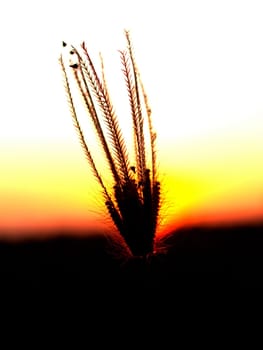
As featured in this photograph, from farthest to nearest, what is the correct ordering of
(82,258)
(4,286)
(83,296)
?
(82,258), (4,286), (83,296)

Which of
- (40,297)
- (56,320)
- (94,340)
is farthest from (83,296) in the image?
(94,340)

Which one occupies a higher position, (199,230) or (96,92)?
(199,230)

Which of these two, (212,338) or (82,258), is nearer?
(212,338)

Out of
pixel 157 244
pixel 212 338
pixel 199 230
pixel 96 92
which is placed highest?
pixel 199 230

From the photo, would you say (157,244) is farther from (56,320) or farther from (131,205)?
(56,320)

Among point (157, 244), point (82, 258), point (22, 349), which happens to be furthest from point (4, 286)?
point (157, 244)

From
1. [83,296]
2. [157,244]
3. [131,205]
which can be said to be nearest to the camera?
[131,205]
